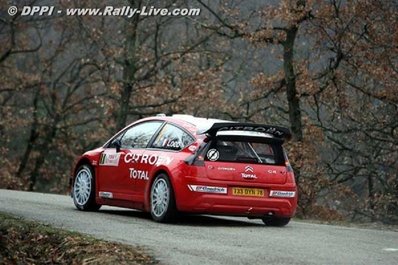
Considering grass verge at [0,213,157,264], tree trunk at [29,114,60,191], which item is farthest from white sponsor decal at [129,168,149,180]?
tree trunk at [29,114,60,191]

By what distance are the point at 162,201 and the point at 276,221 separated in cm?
188

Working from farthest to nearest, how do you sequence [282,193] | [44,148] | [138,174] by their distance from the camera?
[44,148] → [138,174] → [282,193]

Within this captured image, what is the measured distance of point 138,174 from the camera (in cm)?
1355

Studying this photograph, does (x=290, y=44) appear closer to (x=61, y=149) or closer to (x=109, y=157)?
(x=109, y=157)

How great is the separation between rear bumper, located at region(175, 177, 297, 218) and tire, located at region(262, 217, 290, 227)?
0.69 ft

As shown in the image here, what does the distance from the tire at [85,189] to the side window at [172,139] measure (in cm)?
169

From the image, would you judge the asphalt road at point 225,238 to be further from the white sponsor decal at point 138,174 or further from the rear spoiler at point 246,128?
the rear spoiler at point 246,128

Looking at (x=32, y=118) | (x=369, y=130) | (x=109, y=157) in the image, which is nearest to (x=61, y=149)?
(x=32, y=118)

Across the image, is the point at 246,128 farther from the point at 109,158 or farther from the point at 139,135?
the point at 109,158

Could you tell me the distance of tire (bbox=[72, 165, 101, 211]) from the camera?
48.2ft

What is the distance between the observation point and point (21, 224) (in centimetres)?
1109

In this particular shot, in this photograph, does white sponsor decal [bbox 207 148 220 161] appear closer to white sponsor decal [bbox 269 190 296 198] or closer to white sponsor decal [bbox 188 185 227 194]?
white sponsor decal [bbox 188 185 227 194]

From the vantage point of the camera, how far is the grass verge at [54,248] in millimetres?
8898

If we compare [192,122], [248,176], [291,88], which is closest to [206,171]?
[248,176]
